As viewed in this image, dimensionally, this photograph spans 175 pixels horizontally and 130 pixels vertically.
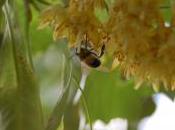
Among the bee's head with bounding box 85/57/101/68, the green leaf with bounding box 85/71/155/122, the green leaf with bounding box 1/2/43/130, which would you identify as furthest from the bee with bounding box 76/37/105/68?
the green leaf with bounding box 85/71/155/122

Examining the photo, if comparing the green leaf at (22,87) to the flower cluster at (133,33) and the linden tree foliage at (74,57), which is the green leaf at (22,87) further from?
the flower cluster at (133,33)

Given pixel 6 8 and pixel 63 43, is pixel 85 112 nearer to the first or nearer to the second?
pixel 63 43

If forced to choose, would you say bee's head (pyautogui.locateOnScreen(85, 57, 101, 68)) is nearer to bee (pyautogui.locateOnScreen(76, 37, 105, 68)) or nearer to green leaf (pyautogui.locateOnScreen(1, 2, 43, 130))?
bee (pyautogui.locateOnScreen(76, 37, 105, 68))

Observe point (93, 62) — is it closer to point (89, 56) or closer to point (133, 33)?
point (89, 56)

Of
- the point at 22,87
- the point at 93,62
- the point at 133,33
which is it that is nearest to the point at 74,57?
the point at 93,62

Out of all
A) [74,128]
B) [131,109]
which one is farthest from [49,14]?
[131,109]

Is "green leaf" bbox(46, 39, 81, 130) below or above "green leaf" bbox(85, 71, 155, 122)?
above
